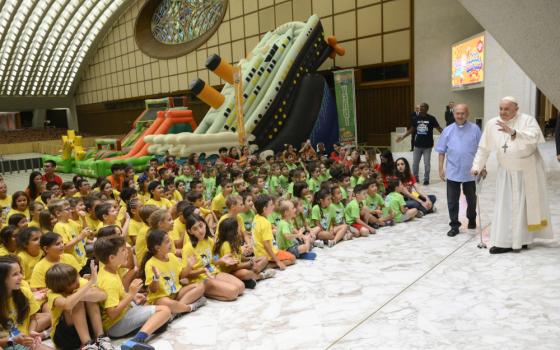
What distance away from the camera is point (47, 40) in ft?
114

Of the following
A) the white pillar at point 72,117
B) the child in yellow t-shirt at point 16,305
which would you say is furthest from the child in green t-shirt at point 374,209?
the white pillar at point 72,117

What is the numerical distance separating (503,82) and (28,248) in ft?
38.9

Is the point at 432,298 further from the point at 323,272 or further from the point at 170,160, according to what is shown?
the point at 170,160

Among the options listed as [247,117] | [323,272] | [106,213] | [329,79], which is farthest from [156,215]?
[329,79]

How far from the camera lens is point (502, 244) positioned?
16.3 ft

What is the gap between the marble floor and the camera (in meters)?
3.31

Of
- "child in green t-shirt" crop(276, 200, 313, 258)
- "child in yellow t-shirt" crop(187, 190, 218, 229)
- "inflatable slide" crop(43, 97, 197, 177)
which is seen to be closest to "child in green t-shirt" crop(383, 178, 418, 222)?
"child in green t-shirt" crop(276, 200, 313, 258)

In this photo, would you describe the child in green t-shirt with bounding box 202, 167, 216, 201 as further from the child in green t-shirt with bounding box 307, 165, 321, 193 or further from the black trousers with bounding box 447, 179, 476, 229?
the black trousers with bounding box 447, 179, 476, 229

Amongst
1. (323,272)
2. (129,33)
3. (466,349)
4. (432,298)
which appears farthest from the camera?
(129,33)

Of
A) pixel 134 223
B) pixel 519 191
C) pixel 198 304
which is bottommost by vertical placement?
pixel 198 304

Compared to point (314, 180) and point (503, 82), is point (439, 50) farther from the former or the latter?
point (314, 180)

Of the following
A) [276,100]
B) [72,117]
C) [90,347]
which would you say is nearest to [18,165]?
[276,100]

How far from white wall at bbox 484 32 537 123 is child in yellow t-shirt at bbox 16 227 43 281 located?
10854 millimetres

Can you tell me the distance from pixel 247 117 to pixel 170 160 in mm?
3594
